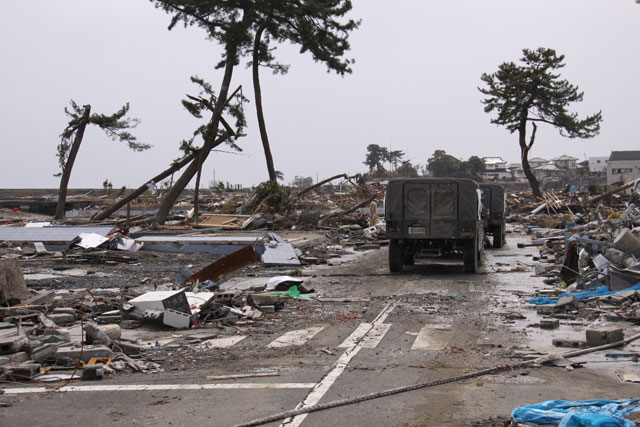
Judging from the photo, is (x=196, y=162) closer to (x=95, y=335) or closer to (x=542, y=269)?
(x=542, y=269)

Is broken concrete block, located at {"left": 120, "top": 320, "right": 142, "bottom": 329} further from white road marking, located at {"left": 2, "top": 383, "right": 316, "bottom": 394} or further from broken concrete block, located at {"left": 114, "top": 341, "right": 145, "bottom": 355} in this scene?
white road marking, located at {"left": 2, "top": 383, "right": 316, "bottom": 394}

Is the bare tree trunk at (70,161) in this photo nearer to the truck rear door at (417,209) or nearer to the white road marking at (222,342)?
the truck rear door at (417,209)

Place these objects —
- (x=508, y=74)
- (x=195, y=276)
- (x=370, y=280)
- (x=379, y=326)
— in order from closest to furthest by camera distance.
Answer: (x=379, y=326) < (x=195, y=276) < (x=370, y=280) < (x=508, y=74)

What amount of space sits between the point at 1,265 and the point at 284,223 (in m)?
23.9

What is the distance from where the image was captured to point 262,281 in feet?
54.2

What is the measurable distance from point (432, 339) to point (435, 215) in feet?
29.1

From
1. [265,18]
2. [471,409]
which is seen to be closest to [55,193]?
[265,18]

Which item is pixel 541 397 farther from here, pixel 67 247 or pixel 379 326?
pixel 67 247

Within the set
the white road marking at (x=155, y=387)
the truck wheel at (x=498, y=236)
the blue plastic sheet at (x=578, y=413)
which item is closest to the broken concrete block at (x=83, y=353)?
the white road marking at (x=155, y=387)

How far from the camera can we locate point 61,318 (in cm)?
1085

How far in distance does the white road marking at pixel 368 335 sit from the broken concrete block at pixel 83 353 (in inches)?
116

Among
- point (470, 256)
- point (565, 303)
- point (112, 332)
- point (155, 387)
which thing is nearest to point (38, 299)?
point (112, 332)

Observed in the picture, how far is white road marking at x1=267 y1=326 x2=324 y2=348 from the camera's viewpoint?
30.4 feet

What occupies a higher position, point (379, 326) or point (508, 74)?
point (508, 74)
